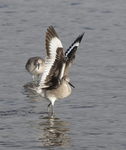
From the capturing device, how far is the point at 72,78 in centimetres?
1586

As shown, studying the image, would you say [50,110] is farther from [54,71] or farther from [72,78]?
[72,78]

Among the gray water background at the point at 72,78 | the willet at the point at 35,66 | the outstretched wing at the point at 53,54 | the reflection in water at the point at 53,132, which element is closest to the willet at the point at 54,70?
the outstretched wing at the point at 53,54

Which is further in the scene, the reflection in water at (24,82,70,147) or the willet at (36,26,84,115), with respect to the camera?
the willet at (36,26,84,115)

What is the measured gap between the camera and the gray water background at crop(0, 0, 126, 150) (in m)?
11.9

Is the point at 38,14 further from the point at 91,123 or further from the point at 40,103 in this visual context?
the point at 91,123

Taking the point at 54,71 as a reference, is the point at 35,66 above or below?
below

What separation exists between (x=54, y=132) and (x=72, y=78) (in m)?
3.60

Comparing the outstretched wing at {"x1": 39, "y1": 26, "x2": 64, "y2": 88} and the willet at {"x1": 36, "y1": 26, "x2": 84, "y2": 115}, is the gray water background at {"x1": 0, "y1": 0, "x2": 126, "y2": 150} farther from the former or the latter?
the outstretched wing at {"x1": 39, "y1": 26, "x2": 64, "y2": 88}

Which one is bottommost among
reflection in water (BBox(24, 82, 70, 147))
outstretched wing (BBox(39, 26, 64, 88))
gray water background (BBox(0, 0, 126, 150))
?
reflection in water (BBox(24, 82, 70, 147))

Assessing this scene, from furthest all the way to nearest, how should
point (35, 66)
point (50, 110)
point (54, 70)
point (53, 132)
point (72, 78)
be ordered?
1. point (35, 66)
2. point (72, 78)
3. point (50, 110)
4. point (54, 70)
5. point (53, 132)

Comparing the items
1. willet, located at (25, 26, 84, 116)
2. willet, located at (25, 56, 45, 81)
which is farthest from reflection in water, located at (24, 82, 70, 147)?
willet, located at (25, 56, 45, 81)

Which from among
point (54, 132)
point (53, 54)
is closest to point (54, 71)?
point (53, 54)

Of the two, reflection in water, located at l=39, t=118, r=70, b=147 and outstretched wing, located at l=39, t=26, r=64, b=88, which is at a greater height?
outstretched wing, located at l=39, t=26, r=64, b=88

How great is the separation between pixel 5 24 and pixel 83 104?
715 cm
